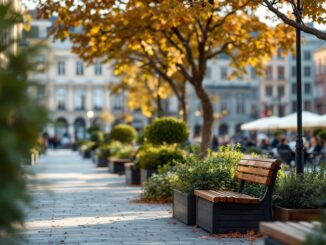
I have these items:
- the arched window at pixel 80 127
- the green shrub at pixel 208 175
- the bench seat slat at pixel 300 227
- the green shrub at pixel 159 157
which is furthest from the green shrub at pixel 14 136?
the arched window at pixel 80 127

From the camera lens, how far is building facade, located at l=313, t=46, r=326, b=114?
312 feet

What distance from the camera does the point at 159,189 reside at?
619 inches

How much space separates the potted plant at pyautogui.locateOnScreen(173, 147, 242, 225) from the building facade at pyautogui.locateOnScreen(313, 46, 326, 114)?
84.2 m

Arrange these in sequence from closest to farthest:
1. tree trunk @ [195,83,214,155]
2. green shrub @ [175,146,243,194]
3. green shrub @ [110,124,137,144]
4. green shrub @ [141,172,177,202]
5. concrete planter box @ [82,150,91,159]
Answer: green shrub @ [175,146,243,194], green shrub @ [141,172,177,202], tree trunk @ [195,83,214,155], green shrub @ [110,124,137,144], concrete planter box @ [82,150,91,159]

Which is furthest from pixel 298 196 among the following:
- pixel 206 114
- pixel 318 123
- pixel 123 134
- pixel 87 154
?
pixel 87 154

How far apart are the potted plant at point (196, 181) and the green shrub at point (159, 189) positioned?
2752mm

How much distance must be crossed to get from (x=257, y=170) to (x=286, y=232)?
4564 millimetres

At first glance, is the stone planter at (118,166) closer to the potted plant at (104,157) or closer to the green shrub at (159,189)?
the potted plant at (104,157)

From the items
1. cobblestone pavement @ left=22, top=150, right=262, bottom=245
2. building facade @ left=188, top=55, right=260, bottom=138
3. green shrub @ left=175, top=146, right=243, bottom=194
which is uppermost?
building facade @ left=188, top=55, right=260, bottom=138

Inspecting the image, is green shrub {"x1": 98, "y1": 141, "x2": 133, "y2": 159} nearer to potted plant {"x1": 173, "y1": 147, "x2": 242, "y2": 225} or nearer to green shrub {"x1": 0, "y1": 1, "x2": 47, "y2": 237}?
potted plant {"x1": 173, "y1": 147, "x2": 242, "y2": 225}

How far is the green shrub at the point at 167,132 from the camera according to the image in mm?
23125

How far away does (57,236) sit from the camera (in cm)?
1034

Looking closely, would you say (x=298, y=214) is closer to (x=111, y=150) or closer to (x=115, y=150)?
(x=115, y=150)

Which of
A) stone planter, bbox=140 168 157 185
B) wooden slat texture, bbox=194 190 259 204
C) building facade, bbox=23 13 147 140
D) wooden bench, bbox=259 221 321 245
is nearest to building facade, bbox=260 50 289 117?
building facade, bbox=23 13 147 140
